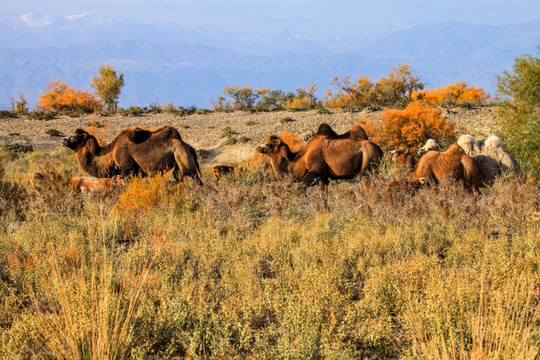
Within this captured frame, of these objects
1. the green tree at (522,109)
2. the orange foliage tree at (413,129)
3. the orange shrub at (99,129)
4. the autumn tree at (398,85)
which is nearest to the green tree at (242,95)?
the autumn tree at (398,85)

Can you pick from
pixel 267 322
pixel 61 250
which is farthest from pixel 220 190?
pixel 267 322

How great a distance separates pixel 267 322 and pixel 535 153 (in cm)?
1045

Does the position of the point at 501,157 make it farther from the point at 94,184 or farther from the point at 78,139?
the point at 78,139

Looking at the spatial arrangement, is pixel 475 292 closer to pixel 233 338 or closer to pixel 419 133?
pixel 233 338

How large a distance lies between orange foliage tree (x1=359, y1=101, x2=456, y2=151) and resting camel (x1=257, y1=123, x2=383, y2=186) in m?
6.62

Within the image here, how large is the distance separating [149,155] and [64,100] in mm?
37254

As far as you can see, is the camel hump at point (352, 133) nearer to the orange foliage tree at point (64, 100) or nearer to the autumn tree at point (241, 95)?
the autumn tree at point (241, 95)

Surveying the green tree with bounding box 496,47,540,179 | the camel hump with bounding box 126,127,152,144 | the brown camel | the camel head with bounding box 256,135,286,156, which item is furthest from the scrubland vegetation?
the green tree with bounding box 496,47,540,179

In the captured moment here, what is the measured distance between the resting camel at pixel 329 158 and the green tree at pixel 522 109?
4.99m

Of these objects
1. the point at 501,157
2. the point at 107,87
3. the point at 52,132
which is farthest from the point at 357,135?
the point at 107,87

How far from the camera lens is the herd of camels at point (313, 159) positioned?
32.1ft

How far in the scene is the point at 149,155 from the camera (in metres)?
10.4

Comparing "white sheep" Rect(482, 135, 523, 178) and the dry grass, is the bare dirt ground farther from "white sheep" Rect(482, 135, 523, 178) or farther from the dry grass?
the dry grass

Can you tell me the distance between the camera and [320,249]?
6234 millimetres
